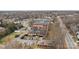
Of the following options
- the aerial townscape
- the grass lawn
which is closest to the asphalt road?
the aerial townscape

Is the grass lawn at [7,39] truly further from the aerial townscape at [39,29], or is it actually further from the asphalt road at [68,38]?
the asphalt road at [68,38]

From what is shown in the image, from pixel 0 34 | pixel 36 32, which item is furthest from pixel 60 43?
pixel 0 34

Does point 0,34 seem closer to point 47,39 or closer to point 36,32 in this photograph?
point 36,32

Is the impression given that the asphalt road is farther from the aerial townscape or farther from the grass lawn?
the grass lawn

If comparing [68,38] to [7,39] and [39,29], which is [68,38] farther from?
[7,39]

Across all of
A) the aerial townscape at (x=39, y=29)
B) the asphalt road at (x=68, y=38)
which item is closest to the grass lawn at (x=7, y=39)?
the aerial townscape at (x=39, y=29)
